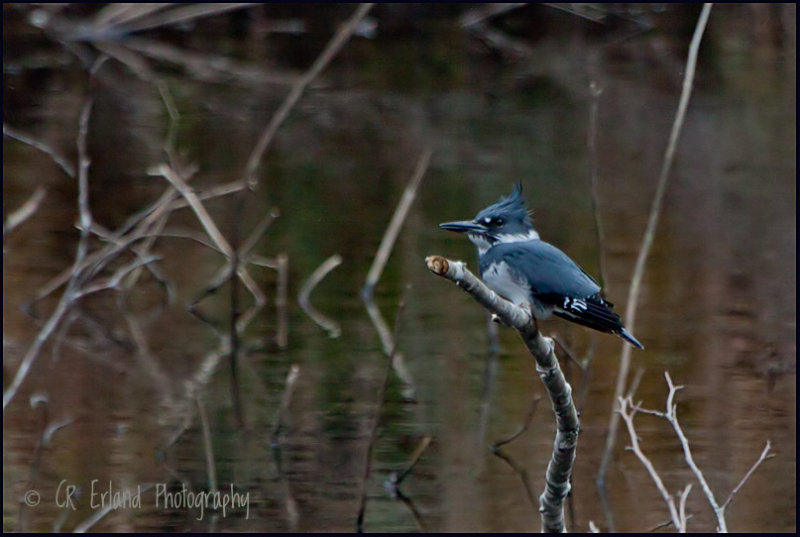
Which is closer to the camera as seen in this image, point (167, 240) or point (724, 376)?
point (724, 376)

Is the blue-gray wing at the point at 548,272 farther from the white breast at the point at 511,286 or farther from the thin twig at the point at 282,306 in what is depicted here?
the thin twig at the point at 282,306

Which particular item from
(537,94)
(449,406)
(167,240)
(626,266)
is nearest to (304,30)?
Result: (537,94)

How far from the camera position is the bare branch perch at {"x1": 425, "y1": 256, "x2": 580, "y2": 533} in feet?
8.67

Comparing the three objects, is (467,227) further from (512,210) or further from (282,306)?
(282,306)

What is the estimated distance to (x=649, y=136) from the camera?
13.7 metres

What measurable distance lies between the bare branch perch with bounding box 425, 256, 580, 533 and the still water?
2.61m

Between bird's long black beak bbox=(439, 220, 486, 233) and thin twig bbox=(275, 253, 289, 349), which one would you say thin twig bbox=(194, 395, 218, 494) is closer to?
thin twig bbox=(275, 253, 289, 349)

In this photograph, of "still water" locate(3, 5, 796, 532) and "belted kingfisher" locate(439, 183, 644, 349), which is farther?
"still water" locate(3, 5, 796, 532)

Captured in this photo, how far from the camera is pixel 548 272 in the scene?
140 inches

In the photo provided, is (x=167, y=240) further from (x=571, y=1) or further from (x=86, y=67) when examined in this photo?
(x=571, y=1)

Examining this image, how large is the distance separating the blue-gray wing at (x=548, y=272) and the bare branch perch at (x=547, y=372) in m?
0.43

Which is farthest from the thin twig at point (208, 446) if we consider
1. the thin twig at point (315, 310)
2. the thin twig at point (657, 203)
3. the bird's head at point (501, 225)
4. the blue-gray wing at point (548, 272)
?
Answer: the blue-gray wing at point (548, 272)

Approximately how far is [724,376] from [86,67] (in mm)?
8506

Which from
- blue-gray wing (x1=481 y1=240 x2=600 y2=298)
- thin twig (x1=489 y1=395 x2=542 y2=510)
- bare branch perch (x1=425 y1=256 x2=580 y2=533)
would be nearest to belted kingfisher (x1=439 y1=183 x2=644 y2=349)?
blue-gray wing (x1=481 y1=240 x2=600 y2=298)
